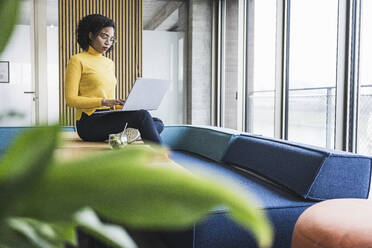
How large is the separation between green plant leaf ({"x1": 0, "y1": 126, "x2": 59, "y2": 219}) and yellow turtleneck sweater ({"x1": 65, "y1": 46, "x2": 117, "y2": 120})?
7.90 ft

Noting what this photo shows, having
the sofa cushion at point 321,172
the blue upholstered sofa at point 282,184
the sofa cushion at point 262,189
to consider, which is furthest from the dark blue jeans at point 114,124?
the sofa cushion at point 321,172

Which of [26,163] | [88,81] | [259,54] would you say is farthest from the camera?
[259,54]

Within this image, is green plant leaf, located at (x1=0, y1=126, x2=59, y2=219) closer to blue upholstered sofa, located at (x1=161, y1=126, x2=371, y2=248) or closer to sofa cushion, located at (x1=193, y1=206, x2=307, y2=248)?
blue upholstered sofa, located at (x1=161, y1=126, x2=371, y2=248)

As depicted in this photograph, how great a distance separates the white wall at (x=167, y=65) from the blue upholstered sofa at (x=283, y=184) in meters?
2.97

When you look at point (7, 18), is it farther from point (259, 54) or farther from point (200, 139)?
point (259, 54)

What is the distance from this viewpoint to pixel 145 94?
87.0 inches

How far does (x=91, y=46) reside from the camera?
271 cm

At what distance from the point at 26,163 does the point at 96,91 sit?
2.58 meters

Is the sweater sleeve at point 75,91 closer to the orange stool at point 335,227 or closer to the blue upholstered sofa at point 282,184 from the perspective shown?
the blue upholstered sofa at point 282,184

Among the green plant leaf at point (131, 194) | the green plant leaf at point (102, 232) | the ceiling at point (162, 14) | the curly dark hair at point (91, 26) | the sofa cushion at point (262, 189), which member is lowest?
the sofa cushion at point (262, 189)

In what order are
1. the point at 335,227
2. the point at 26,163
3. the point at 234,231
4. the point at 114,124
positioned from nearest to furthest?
1. the point at 26,163
2. the point at 335,227
3. the point at 234,231
4. the point at 114,124

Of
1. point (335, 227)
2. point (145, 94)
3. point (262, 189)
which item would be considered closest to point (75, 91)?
point (145, 94)

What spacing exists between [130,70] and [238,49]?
1458mm

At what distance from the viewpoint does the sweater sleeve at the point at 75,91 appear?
2.50 m
